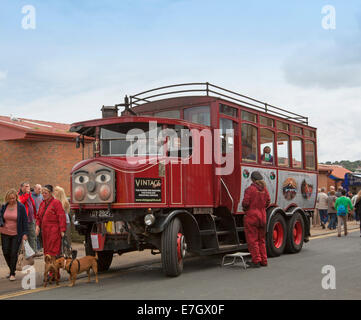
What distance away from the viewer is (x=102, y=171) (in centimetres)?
844

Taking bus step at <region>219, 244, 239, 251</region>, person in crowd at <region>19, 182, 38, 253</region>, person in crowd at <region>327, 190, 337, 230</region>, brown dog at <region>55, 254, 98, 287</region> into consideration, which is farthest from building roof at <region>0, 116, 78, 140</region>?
person in crowd at <region>327, 190, 337, 230</region>

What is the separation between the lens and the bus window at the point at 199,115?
1066cm

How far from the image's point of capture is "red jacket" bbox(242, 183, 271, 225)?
404 inches

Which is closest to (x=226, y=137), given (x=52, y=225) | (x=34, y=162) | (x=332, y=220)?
(x=52, y=225)

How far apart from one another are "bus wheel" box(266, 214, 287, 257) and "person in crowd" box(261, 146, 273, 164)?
141 centimetres

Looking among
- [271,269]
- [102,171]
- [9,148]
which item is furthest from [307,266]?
[9,148]

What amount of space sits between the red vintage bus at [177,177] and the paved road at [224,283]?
53 centimetres

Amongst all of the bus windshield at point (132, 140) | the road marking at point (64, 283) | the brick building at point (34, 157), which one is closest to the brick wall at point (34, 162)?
the brick building at point (34, 157)

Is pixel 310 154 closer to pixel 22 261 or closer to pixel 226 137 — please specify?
pixel 226 137

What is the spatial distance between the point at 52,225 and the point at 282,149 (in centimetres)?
685

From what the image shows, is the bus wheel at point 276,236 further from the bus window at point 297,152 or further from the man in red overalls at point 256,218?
the bus window at point 297,152

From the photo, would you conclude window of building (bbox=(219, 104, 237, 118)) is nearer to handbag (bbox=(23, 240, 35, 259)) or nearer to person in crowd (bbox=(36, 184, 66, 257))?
person in crowd (bbox=(36, 184, 66, 257))
